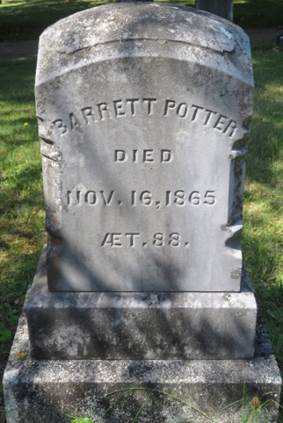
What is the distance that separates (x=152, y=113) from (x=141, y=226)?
0.45 m

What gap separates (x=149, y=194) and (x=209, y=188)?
0.74 feet

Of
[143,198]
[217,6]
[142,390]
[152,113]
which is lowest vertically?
[217,6]

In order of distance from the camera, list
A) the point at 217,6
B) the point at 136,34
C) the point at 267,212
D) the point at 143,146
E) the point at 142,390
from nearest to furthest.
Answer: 1. the point at 136,34
2. the point at 143,146
3. the point at 142,390
4. the point at 267,212
5. the point at 217,6

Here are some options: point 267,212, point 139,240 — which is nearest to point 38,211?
point 267,212

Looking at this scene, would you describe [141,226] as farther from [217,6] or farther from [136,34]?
[217,6]

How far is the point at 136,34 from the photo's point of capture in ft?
6.75

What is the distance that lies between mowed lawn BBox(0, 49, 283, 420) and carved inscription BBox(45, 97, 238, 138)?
1267mm

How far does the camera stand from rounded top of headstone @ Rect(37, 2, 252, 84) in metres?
2.05

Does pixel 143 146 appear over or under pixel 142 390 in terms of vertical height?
over

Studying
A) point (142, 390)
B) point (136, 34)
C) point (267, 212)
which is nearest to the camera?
point (136, 34)

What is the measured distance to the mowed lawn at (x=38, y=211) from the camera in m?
3.31

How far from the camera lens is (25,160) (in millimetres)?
5070

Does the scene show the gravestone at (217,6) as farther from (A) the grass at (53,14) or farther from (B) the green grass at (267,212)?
(A) the grass at (53,14)

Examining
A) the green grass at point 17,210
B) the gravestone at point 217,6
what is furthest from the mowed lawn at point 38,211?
the gravestone at point 217,6
